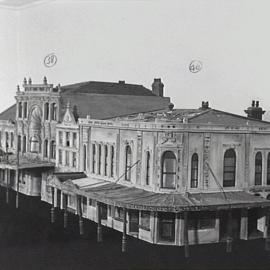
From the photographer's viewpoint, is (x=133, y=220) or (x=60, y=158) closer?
(x=133, y=220)

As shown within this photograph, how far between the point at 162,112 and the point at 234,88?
1.62 meters

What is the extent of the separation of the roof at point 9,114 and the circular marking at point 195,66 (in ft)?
15.4

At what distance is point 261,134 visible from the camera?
27.8ft

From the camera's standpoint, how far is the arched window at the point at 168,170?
29.3 ft

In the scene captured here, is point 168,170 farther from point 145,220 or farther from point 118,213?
point 118,213

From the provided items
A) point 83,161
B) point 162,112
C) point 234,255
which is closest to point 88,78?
point 162,112

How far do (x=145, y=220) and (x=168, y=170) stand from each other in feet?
3.01

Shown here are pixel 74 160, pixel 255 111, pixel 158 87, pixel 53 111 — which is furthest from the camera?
pixel 53 111

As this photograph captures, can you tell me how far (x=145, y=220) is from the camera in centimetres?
895

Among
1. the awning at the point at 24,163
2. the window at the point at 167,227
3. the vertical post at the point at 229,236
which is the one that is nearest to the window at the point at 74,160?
the awning at the point at 24,163

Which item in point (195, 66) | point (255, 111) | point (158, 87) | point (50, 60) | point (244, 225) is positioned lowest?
point (244, 225)

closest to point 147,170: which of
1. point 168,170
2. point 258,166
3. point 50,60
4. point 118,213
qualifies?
point 168,170

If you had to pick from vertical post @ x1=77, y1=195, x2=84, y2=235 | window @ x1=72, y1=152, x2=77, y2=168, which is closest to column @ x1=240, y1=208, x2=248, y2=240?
vertical post @ x1=77, y1=195, x2=84, y2=235

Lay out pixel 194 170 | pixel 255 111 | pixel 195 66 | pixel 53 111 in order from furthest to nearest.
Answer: pixel 53 111 → pixel 194 170 → pixel 195 66 → pixel 255 111
